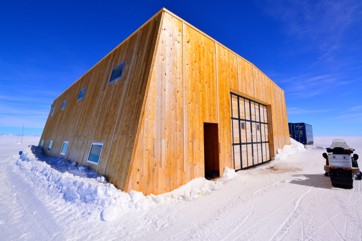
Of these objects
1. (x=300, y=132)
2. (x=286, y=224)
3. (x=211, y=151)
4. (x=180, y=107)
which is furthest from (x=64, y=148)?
(x=300, y=132)

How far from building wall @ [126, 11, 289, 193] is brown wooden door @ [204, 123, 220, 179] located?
240 millimetres

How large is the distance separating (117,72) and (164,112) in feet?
12.8

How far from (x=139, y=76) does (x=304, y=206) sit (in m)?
6.35

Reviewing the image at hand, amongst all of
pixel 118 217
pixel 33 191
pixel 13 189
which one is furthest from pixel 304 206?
pixel 13 189

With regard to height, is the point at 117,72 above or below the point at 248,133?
above

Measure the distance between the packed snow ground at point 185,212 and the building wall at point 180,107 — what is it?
73 cm

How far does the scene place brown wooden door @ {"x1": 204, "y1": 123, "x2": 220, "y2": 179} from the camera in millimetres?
8469

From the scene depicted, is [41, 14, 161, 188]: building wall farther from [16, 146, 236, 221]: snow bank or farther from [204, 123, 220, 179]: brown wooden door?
[204, 123, 220, 179]: brown wooden door

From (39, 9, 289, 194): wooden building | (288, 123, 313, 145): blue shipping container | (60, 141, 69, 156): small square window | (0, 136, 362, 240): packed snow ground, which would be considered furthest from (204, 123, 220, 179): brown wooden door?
(288, 123, 313, 145): blue shipping container

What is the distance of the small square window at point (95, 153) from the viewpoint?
7.28 m

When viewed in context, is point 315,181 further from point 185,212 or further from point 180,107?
point 180,107

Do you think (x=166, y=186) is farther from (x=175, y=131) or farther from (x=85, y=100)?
(x=85, y=100)

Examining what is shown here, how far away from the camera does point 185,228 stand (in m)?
3.81

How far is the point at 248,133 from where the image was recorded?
1124 centimetres
